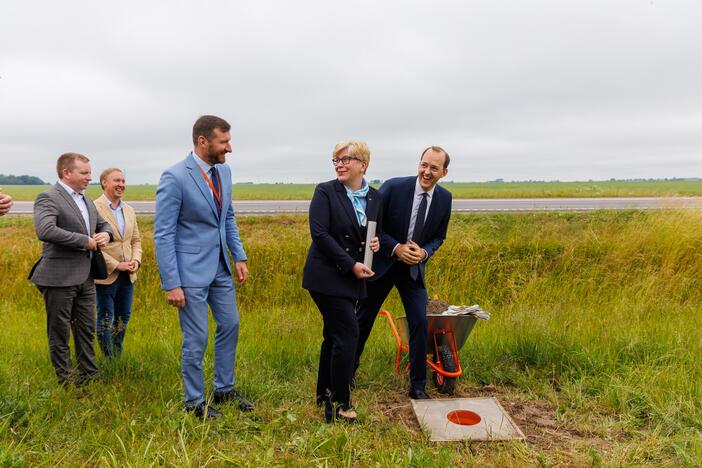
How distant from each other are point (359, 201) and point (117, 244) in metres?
2.79

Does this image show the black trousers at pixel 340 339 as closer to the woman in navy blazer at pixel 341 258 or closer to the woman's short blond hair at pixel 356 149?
the woman in navy blazer at pixel 341 258

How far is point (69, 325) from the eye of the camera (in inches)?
171

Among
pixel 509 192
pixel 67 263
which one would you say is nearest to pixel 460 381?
pixel 67 263

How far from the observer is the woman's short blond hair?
3.64 meters

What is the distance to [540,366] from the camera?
16.2 feet

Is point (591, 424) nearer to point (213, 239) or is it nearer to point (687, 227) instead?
point (213, 239)

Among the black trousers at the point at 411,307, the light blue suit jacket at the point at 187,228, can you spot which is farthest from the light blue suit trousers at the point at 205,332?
the black trousers at the point at 411,307

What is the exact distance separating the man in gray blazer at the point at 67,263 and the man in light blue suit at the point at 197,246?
3.85ft

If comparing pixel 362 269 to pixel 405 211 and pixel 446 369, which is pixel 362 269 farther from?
pixel 446 369

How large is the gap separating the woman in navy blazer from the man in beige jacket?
2.39 metres

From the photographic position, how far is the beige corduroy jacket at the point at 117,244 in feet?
16.1

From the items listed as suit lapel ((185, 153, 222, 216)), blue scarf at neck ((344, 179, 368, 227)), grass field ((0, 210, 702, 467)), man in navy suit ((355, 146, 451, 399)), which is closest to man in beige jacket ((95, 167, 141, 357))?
grass field ((0, 210, 702, 467))

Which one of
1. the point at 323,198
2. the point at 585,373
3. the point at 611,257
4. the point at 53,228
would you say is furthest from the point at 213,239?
the point at 611,257

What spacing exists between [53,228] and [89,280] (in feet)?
2.13
